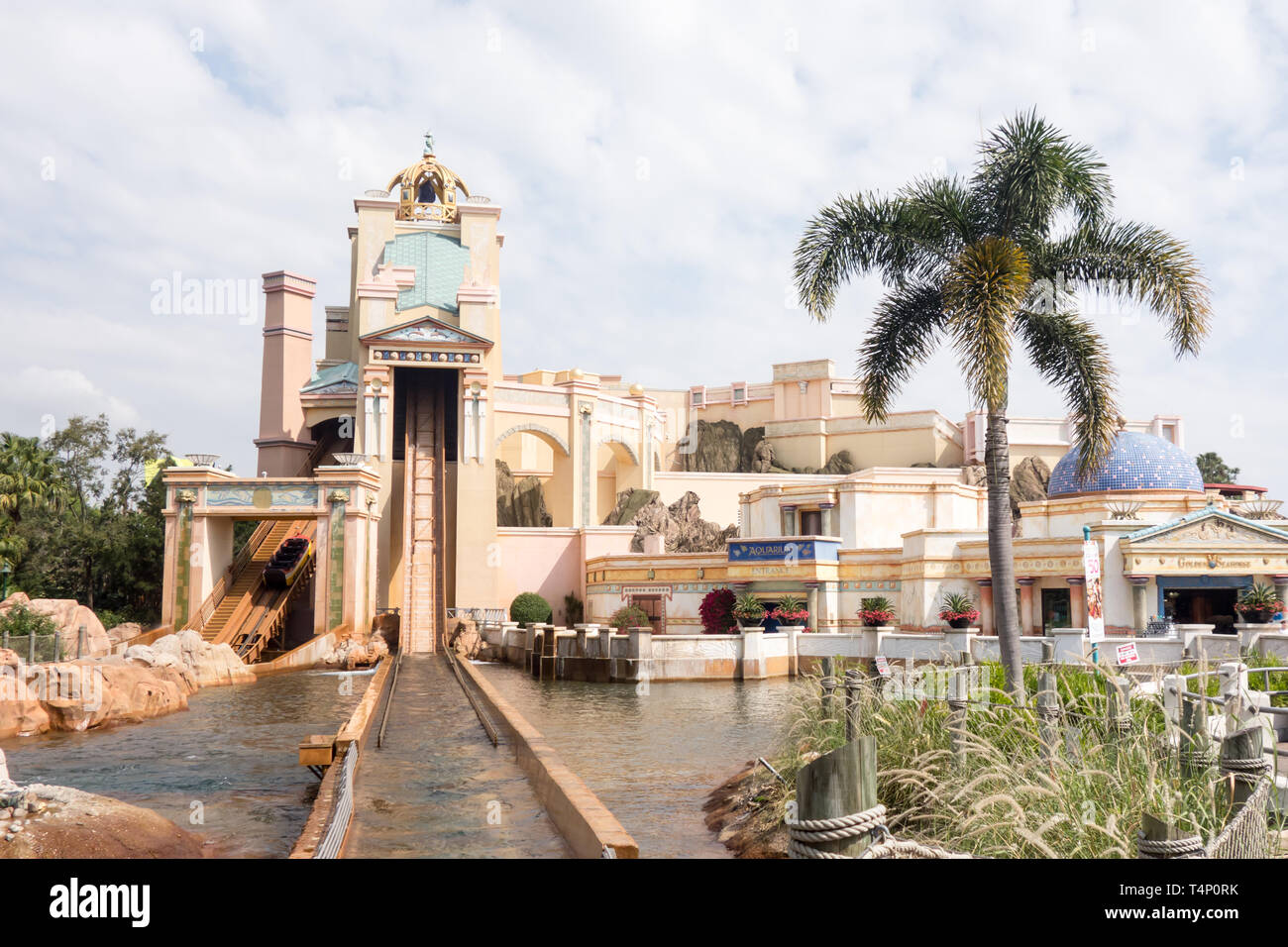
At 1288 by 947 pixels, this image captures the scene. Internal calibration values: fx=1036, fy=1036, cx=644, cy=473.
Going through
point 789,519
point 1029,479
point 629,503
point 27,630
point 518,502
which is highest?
point 1029,479

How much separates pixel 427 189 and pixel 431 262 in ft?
22.6

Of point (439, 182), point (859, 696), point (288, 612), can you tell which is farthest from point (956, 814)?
point (439, 182)

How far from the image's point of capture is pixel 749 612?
32.3 m

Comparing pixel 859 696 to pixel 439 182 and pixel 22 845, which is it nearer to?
pixel 22 845

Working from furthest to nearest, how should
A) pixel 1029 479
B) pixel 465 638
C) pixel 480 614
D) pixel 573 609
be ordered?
pixel 1029 479
pixel 573 609
pixel 480 614
pixel 465 638

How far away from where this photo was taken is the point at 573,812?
325 inches

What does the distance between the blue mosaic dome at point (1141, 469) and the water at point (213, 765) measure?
79.2ft

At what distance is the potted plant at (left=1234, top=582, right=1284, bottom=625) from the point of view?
26.1 meters

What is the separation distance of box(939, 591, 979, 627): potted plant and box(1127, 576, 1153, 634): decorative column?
4.32 m

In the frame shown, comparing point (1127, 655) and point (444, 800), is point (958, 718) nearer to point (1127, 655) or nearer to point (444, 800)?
point (444, 800)

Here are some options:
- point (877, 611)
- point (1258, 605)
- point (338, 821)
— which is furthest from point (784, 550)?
point (338, 821)

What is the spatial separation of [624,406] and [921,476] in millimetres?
15483

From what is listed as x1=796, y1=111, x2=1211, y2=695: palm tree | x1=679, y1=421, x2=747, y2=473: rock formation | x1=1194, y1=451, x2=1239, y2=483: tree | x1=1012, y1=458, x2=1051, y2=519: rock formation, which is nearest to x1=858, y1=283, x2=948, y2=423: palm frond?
x1=796, y1=111, x2=1211, y2=695: palm tree

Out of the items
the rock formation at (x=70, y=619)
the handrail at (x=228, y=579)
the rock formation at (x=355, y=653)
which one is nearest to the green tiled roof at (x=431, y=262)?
the handrail at (x=228, y=579)
